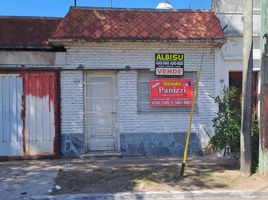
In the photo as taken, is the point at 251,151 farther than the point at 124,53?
No

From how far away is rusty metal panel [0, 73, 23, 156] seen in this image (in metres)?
10.8

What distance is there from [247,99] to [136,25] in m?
4.34

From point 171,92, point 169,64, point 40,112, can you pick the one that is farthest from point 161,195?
point 40,112

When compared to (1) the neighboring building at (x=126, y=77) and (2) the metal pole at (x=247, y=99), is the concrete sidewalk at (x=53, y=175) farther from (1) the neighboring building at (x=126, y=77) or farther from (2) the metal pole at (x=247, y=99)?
(2) the metal pole at (x=247, y=99)

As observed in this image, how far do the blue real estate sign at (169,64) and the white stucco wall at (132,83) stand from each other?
0.15 metres

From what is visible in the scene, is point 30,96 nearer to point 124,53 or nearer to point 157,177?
point 124,53

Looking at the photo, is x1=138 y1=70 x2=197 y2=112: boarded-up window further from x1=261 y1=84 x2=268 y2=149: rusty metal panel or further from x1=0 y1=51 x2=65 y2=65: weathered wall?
x1=261 y1=84 x2=268 y2=149: rusty metal panel

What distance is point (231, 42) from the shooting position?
37.1 feet

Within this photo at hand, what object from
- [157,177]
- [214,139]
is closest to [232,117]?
[214,139]

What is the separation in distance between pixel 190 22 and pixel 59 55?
4.01 meters

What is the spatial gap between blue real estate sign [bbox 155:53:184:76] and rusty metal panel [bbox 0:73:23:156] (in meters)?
4.07

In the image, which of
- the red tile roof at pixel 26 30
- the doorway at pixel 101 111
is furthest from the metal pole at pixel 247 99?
the red tile roof at pixel 26 30

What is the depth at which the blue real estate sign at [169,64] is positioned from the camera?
11.1 meters

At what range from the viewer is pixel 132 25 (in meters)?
11.0
